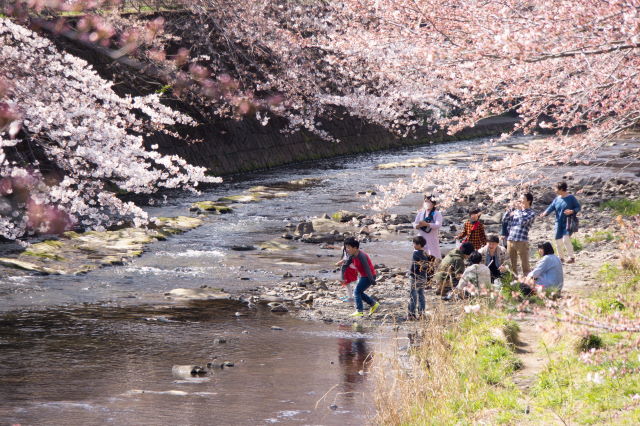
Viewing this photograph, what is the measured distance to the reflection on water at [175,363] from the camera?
373 inches

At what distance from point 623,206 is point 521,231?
9.43 m

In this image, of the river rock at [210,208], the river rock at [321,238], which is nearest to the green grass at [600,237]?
the river rock at [321,238]

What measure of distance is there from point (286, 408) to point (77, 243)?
36.6 ft

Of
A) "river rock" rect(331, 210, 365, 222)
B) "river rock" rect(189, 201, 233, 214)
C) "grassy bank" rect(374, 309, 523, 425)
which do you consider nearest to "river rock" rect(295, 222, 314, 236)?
"river rock" rect(331, 210, 365, 222)

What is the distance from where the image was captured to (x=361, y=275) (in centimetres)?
1441

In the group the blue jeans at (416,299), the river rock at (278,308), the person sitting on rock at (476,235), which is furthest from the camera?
the person sitting on rock at (476,235)

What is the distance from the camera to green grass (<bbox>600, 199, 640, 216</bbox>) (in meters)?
22.3

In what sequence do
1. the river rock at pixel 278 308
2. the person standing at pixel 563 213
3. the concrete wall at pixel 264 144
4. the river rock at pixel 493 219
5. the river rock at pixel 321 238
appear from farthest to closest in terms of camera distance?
the concrete wall at pixel 264 144, the river rock at pixel 493 219, the river rock at pixel 321 238, the person standing at pixel 563 213, the river rock at pixel 278 308

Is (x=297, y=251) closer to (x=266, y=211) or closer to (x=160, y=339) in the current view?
(x=266, y=211)

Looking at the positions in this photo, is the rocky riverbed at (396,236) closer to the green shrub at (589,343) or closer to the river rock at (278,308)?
the river rock at (278,308)

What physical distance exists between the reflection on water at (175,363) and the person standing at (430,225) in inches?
106

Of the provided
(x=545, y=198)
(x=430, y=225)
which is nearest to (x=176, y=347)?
(x=430, y=225)

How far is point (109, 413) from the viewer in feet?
30.7

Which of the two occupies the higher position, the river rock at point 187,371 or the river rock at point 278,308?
the river rock at point 278,308
